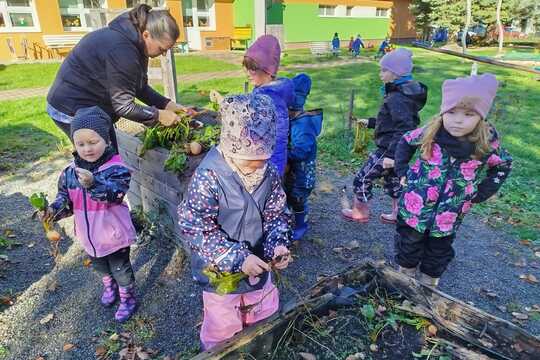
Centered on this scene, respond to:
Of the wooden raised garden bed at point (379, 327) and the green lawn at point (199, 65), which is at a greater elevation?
the green lawn at point (199, 65)

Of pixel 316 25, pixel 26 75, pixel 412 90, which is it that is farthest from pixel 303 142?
pixel 316 25

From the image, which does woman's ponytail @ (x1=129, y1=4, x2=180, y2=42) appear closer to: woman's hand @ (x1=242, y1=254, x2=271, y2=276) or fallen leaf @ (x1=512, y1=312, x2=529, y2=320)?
woman's hand @ (x1=242, y1=254, x2=271, y2=276)

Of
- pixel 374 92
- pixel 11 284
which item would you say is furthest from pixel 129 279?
pixel 374 92

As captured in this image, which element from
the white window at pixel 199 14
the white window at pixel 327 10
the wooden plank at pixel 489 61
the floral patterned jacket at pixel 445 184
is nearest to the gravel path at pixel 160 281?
the floral patterned jacket at pixel 445 184

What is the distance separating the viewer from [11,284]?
10.4ft

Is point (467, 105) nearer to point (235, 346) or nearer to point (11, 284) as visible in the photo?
point (235, 346)

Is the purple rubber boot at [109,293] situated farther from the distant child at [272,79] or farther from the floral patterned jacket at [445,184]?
the floral patterned jacket at [445,184]

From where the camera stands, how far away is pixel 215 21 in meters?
20.2

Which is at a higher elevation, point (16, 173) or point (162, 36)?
point (162, 36)

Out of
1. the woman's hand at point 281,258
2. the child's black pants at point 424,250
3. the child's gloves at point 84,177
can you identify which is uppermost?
the child's gloves at point 84,177

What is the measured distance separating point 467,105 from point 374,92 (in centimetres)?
935

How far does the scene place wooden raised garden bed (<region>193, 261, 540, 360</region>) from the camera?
198cm

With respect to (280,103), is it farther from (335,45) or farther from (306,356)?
(335,45)

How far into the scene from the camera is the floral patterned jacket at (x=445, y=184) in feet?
8.02
